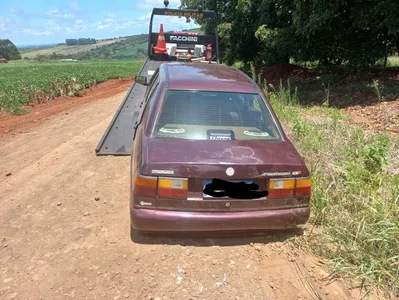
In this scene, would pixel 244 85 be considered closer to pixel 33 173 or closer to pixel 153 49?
pixel 33 173

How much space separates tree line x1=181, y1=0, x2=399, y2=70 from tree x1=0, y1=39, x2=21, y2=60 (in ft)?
352

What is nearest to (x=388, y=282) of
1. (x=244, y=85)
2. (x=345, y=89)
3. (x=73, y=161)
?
(x=244, y=85)

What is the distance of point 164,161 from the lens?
261cm

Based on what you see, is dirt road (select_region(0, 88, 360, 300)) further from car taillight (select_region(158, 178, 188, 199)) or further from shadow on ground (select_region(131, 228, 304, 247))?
car taillight (select_region(158, 178, 188, 199))

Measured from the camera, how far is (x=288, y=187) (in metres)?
2.73

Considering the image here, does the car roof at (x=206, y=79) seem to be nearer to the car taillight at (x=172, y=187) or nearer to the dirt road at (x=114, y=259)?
the car taillight at (x=172, y=187)

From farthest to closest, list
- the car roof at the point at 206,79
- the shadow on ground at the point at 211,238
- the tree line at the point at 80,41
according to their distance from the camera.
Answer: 1. the tree line at the point at 80,41
2. the car roof at the point at 206,79
3. the shadow on ground at the point at 211,238

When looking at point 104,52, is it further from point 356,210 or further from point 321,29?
point 356,210

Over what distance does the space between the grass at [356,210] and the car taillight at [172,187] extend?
4.34ft

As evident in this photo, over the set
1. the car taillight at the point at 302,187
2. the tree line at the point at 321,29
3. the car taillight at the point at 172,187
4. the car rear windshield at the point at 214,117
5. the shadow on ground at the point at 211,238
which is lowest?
the shadow on ground at the point at 211,238

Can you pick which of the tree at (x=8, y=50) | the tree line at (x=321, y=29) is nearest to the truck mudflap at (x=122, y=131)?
the tree line at (x=321, y=29)

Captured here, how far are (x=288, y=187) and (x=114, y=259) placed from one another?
166 cm

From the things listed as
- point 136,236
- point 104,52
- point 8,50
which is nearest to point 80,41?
point 104,52

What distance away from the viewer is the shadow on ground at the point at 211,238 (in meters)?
2.97
